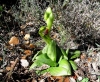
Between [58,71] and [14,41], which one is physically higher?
[14,41]

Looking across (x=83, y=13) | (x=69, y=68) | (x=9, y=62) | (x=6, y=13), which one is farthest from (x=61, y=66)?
(x=6, y=13)

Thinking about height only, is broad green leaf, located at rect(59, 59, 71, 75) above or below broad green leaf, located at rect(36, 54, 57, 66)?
below

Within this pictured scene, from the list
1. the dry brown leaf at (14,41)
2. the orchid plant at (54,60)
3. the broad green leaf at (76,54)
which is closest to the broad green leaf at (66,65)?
the orchid plant at (54,60)

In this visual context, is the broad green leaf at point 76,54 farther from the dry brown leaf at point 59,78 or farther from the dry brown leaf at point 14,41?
the dry brown leaf at point 14,41

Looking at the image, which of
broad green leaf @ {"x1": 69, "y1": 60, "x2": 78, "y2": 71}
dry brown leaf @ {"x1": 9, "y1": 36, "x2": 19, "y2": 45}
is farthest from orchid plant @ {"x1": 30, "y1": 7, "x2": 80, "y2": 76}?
dry brown leaf @ {"x1": 9, "y1": 36, "x2": 19, "y2": 45}

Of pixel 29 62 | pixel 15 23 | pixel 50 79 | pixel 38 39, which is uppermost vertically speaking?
pixel 15 23

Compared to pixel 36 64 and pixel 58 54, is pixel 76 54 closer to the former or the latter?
pixel 58 54

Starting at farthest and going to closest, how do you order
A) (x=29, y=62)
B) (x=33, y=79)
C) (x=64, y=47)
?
(x=64, y=47) < (x=29, y=62) < (x=33, y=79)

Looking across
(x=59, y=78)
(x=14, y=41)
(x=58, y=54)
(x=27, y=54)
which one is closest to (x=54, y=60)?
(x=58, y=54)

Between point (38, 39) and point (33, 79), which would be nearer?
point (33, 79)

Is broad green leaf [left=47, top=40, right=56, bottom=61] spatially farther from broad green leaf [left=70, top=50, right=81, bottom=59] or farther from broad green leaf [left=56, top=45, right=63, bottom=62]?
broad green leaf [left=70, top=50, right=81, bottom=59]

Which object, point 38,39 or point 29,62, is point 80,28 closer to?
point 38,39
